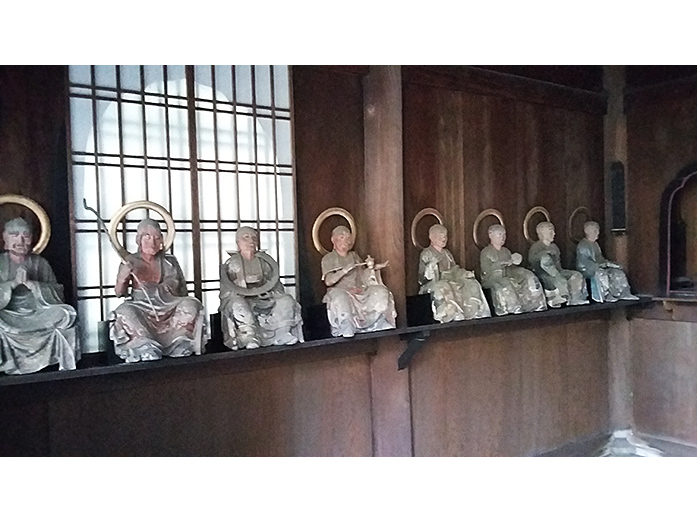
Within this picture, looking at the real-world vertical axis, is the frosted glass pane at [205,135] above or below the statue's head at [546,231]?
above

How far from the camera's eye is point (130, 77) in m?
2.70

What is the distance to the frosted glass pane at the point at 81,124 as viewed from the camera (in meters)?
2.58

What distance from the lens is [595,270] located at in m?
4.00

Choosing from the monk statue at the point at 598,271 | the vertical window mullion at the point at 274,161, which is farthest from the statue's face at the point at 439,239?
the monk statue at the point at 598,271

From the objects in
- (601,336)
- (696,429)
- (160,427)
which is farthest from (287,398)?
(696,429)

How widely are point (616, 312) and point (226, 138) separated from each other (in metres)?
3.19

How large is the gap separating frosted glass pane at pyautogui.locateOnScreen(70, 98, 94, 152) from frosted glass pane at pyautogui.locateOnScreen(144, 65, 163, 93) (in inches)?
11.1

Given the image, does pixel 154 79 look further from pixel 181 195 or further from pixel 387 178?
pixel 387 178

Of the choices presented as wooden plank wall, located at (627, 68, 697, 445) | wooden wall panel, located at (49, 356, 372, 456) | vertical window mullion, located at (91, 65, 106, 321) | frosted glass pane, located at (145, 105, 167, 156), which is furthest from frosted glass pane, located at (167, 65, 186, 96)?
wooden plank wall, located at (627, 68, 697, 445)

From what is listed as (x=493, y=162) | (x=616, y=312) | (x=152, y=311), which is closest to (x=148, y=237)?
(x=152, y=311)

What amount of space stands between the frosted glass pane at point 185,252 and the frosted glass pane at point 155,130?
15.9 inches

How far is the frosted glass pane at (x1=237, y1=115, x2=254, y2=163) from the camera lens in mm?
3004

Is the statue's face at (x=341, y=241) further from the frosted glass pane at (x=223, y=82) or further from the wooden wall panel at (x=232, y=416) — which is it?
the frosted glass pane at (x=223, y=82)
